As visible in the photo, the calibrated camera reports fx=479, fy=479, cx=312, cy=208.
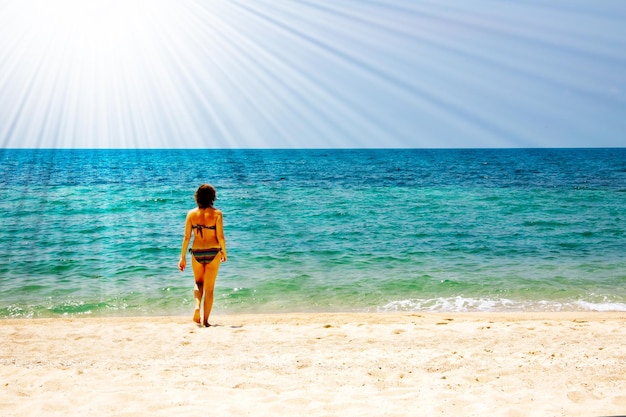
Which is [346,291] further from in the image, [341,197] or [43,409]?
[341,197]

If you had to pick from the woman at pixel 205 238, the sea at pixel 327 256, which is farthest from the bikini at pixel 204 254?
the sea at pixel 327 256

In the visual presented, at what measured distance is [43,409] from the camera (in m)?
4.14

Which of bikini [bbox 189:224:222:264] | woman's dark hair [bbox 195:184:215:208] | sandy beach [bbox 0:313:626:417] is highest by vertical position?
woman's dark hair [bbox 195:184:215:208]

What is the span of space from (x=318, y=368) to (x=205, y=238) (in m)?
2.76

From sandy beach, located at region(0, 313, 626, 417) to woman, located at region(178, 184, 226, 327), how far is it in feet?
2.72

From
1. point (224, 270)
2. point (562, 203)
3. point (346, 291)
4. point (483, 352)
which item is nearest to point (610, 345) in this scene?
point (483, 352)

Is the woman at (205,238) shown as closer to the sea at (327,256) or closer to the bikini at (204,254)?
the bikini at (204,254)

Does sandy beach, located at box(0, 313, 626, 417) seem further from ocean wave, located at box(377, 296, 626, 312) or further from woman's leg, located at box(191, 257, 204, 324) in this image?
ocean wave, located at box(377, 296, 626, 312)

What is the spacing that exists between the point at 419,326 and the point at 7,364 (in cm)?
542

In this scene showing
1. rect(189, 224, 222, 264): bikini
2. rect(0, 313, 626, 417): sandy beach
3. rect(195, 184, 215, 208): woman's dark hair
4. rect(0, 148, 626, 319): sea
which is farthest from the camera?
rect(0, 148, 626, 319): sea

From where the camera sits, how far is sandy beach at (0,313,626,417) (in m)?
4.20

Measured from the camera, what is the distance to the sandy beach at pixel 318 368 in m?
4.20

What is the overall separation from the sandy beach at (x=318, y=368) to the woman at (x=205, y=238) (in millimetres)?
828

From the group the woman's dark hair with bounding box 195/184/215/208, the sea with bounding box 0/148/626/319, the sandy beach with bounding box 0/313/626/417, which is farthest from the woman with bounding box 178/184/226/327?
the sea with bounding box 0/148/626/319
